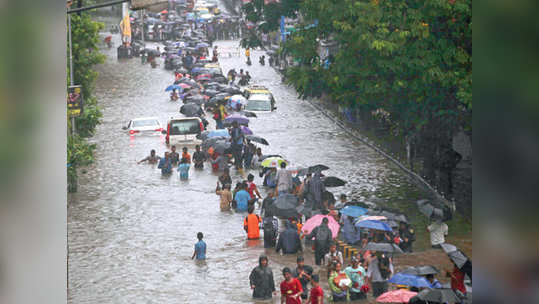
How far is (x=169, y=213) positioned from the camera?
2667 centimetres

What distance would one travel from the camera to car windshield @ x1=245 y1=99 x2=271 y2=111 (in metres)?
48.5

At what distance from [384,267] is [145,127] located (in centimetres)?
2664

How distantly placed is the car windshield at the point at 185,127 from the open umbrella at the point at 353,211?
1859 cm

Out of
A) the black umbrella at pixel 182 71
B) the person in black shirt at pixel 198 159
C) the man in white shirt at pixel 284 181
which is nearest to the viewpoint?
the man in white shirt at pixel 284 181

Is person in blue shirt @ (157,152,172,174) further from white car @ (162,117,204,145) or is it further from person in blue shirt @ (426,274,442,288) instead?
person in blue shirt @ (426,274,442,288)

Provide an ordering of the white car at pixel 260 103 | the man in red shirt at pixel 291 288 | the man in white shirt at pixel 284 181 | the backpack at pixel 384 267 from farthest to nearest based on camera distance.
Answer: the white car at pixel 260 103 → the man in white shirt at pixel 284 181 → the backpack at pixel 384 267 → the man in red shirt at pixel 291 288

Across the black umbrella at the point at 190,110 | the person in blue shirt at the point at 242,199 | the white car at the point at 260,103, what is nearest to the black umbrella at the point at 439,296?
the person in blue shirt at the point at 242,199

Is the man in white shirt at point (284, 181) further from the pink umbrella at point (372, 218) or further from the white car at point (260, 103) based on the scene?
the white car at point (260, 103)

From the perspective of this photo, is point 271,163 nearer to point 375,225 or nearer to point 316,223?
point 316,223

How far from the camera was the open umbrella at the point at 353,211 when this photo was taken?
20828 mm

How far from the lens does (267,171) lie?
1173 inches
